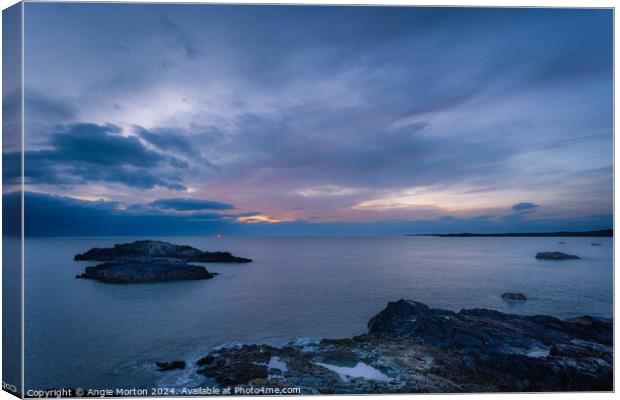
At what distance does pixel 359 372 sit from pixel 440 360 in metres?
2.05

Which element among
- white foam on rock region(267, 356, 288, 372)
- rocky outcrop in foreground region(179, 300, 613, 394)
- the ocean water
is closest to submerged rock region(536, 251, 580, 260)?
the ocean water

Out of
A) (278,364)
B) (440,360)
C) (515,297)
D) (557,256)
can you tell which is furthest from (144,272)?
(557,256)

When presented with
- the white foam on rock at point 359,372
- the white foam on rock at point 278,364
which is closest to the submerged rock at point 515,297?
the white foam on rock at point 359,372

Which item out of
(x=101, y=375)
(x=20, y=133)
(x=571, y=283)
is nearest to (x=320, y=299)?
(x=101, y=375)

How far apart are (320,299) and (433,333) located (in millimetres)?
Result: 6943

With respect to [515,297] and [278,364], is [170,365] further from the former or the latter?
[515,297]

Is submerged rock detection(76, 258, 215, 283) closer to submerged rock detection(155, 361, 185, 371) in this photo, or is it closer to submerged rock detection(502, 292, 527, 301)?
submerged rock detection(155, 361, 185, 371)

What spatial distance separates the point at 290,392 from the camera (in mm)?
6008

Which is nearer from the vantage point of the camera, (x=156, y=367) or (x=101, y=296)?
(x=156, y=367)

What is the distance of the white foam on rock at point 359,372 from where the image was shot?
6.30 meters

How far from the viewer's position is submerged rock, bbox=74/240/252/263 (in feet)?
95.7

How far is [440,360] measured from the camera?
22.7 ft

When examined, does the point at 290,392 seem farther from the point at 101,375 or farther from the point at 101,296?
the point at 101,296

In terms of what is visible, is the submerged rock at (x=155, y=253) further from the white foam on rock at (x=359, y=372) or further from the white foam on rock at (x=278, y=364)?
the white foam on rock at (x=359, y=372)
